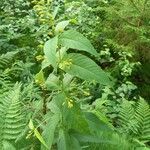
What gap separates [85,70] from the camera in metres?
1.94

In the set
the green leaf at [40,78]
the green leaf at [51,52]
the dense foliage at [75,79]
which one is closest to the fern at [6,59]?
the dense foliage at [75,79]

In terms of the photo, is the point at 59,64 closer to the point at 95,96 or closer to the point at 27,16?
the point at 95,96

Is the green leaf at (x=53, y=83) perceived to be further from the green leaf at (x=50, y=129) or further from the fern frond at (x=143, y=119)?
the fern frond at (x=143, y=119)

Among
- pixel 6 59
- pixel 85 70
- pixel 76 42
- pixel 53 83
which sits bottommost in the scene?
pixel 6 59

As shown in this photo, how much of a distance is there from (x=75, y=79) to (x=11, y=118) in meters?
0.70

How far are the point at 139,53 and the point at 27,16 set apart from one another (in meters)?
1.61

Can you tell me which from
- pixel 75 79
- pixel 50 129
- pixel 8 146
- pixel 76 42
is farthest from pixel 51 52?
pixel 8 146

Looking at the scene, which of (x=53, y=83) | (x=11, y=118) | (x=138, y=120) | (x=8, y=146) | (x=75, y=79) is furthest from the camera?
(x=138, y=120)

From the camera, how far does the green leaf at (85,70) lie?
75.7 inches

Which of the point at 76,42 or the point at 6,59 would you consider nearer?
the point at 76,42

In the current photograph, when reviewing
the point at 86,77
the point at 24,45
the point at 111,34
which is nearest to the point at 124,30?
the point at 111,34

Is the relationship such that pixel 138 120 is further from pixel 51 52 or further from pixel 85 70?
pixel 51 52

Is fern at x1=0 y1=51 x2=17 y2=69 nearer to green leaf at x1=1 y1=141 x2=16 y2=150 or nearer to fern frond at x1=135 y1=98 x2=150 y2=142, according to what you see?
fern frond at x1=135 y1=98 x2=150 y2=142

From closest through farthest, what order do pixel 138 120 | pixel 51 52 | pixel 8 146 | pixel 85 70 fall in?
pixel 51 52
pixel 85 70
pixel 8 146
pixel 138 120
